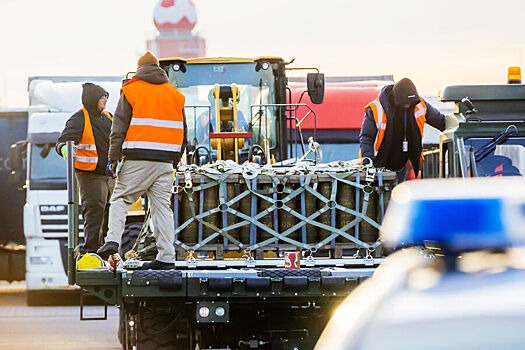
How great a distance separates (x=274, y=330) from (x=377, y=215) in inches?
53.6

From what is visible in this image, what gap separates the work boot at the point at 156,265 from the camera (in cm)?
1141

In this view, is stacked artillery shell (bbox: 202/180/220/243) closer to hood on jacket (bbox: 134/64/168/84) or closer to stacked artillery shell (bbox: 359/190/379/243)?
hood on jacket (bbox: 134/64/168/84)

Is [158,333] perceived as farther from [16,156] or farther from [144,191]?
[16,156]

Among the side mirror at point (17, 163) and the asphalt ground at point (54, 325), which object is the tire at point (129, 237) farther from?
the side mirror at point (17, 163)

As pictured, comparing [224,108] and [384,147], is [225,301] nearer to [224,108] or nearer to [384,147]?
[384,147]

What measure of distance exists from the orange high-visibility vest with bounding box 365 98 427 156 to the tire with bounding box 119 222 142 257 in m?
2.26

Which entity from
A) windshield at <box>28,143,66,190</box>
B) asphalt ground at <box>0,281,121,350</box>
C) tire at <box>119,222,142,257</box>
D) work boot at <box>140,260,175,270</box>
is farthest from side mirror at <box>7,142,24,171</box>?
work boot at <box>140,260,175,270</box>

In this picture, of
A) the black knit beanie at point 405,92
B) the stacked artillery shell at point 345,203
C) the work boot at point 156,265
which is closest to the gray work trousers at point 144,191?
the work boot at point 156,265

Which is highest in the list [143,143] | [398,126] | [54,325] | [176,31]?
[176,31]

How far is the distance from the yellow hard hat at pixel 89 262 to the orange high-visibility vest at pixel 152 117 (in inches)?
40.9

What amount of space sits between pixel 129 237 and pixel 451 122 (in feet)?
9.88

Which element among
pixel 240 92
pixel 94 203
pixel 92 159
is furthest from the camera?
pixel 240 92

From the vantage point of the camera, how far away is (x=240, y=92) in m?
16.1

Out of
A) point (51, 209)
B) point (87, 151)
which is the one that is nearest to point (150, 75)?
point (87, 151)
